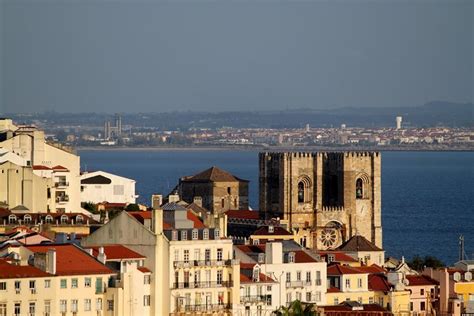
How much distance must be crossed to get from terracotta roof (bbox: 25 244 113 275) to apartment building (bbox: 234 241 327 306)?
6.17 meters

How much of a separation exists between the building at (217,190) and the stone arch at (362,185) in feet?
17.7

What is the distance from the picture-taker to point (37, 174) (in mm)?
83188

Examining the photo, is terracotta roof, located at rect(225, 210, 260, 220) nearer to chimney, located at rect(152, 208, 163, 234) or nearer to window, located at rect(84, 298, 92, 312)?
chimney, located at rect(152, 208, 163, 234)

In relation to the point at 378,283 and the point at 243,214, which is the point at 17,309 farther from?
the point at 243,214

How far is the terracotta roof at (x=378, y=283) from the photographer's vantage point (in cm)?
6162

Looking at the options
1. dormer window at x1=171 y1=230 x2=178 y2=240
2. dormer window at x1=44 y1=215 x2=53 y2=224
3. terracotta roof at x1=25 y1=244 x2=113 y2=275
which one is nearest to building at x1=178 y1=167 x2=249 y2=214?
dormer window at x1=44 y1=215 x2=53 y2=224

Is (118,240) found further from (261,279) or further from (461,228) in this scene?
(461,228)

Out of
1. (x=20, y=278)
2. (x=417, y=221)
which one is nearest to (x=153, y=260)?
(x=20, y=278)

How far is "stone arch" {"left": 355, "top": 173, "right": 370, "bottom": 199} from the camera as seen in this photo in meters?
95.2

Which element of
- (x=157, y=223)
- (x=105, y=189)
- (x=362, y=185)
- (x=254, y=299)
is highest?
(x=362, y=185)

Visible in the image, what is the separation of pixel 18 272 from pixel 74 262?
1916mm

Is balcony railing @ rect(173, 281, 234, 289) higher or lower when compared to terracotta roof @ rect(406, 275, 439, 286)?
higher

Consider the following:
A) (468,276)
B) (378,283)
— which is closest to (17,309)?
(378,283)

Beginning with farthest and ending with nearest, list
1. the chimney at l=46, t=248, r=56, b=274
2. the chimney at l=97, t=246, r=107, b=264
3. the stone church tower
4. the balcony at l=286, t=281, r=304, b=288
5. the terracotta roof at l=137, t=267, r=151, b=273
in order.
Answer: the stone church tower → the balcony at l=286, t=281, r=304, b=288 → the terracotta roof at l=137, t=267, r=151, b=273 → the chimney at l=97, t=246, r=107, b=264 → the chimney at l=46, t=248, r=56, b=274
